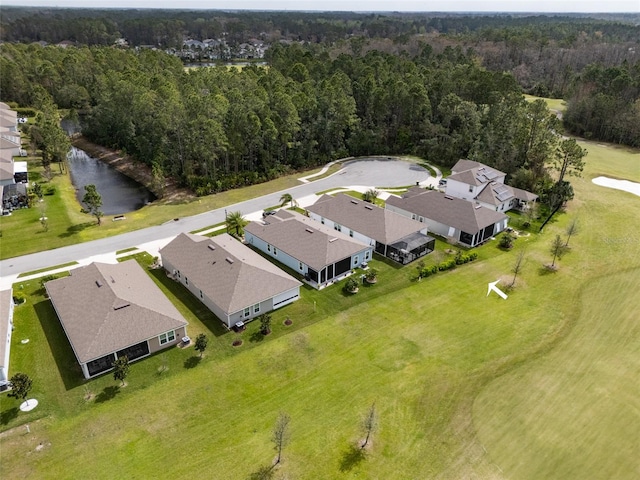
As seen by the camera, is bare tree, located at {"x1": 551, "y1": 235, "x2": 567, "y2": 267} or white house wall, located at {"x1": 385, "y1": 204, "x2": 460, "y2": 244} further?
white house wall, located at {"x1": 385, "y1": 204, "x2": 460, "y2": 244}

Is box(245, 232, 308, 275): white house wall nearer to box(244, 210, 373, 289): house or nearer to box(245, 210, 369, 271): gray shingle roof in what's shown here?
box(244, 210, 373, 289): house

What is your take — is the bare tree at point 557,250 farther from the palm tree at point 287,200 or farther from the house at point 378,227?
the palm tree at point 287,200

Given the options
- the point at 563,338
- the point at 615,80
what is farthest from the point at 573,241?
the point at 615,80

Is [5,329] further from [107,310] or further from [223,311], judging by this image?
[223,311]

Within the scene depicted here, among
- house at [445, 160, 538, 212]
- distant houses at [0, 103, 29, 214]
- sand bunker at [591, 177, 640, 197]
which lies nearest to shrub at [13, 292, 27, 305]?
distant houses at [0, 103, 29, 214]

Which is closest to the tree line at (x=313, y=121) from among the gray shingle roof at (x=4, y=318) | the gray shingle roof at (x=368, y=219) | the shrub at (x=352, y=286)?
the gray shingle roof at (x=368, y=219)

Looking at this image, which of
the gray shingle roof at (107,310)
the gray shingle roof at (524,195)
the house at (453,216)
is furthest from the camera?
the gray shingle roof at (524,195)
